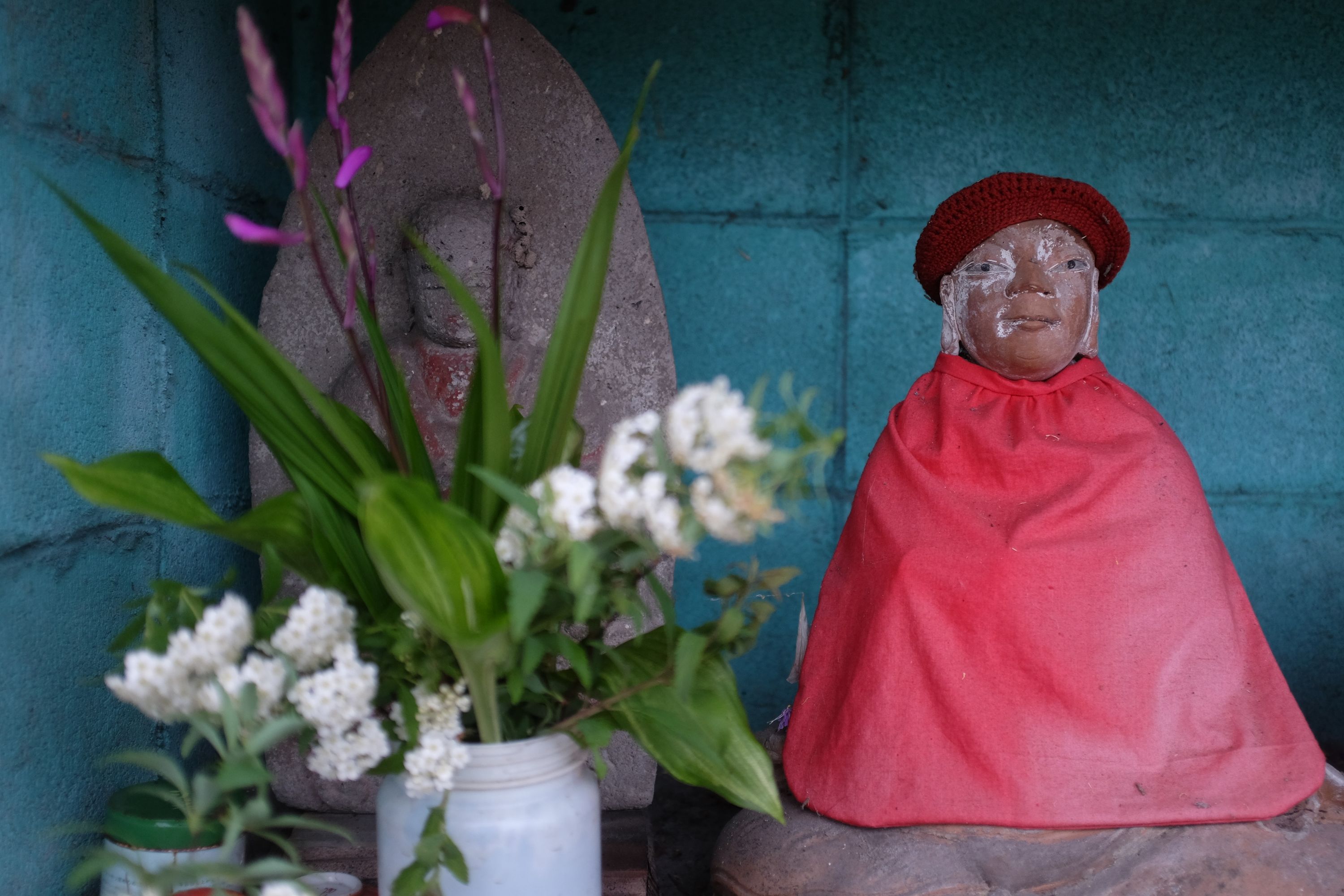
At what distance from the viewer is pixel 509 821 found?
1.05 m

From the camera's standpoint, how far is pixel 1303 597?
2.73 m

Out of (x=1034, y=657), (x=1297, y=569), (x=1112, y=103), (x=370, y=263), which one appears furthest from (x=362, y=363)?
(x=1297, y=569)

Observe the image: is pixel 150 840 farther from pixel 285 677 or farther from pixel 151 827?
pixel 285 677

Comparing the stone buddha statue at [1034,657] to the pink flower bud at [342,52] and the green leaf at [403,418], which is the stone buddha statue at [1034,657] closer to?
the green leaf at [403,418]

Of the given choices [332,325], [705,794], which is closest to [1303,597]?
[705,794]

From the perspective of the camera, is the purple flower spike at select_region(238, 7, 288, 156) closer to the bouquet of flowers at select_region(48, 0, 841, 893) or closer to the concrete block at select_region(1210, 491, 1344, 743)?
the bouquet of flowers at select_region(48, 0, 841, 893)

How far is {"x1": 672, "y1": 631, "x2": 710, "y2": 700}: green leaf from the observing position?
0.94 m

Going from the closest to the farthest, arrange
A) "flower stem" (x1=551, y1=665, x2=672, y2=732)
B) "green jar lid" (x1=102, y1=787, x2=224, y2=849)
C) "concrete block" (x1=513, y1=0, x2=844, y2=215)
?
"flower stem" (x1=551, y1=665, x2=672, y2=732) → "green jar lid" (x1=102, y1=787, x2=224, y2=849) → "concrete block" (x1=513, y1=0, x2=844, y2=215)

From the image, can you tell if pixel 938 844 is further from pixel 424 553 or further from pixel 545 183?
pixel 545 183

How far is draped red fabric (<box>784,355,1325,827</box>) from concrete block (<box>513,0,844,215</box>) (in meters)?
1.01

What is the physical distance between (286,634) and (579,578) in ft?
0.95

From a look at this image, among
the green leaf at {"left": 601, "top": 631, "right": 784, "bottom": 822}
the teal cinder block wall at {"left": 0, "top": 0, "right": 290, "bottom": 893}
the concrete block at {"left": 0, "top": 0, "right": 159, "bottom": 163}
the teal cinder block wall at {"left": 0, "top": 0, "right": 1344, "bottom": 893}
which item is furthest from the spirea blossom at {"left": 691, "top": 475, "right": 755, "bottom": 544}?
the teal cinder block wall at {"left": 0, "top": 0, "right": 1344, "bottom": 893}

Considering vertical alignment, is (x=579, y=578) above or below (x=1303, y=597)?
above

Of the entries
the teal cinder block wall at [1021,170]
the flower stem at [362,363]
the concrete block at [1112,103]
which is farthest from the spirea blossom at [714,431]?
the concrete block at [1112,103]
